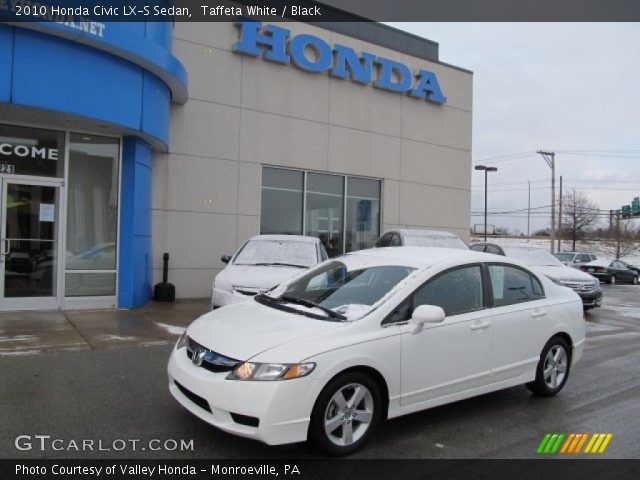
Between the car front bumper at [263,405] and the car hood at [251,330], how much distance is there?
24 cm

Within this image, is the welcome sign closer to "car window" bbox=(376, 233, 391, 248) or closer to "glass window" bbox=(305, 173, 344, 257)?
"glass window" bbox=(305, 173, 344, 257)

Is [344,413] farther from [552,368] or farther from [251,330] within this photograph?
[552,368]

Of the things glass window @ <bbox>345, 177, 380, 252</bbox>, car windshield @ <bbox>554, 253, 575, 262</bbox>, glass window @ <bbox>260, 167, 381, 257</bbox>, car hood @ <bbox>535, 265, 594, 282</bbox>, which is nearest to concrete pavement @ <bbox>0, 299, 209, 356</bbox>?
glass window @ <bbox>260, 167, 381, 257</bbox>

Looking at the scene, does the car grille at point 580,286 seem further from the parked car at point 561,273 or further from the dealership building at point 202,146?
the dealership building at point 202,146

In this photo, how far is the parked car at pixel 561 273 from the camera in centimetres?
1303

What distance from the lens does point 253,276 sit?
29.3 ft

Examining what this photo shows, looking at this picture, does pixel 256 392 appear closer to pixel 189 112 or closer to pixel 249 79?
pixel 189 112

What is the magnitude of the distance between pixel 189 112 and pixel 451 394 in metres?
10.2

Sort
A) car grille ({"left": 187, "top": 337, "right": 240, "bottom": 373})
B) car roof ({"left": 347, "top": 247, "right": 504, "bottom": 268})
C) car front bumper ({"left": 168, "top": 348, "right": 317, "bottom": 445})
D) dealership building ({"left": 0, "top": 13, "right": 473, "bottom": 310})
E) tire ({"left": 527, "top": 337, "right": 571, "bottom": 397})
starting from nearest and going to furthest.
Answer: car front bumper ({"left": 168, "top": 348, "right": 317, "bottom": 445}) < car grille ({"left": 187, "top": 337, "right": 240, "bottom": 373}) < car roof ({"left": 347, "top": 247, "right": 504, "bottom": 268}) < tire ({"left": 527, "top": 337, "right": 571, "bottom": 397}) < dealership building ({"left": 0, "top": 13, "right": 473, "bottom": 310})

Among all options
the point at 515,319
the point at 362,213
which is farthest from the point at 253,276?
the point at 362,213

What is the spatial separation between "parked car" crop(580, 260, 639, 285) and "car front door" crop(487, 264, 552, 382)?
81.6ft

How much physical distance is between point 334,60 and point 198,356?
12.6m

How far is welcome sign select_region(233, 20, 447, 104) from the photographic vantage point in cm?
1382

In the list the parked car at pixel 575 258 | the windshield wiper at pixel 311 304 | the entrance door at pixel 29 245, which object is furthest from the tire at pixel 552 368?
the parked car at pixel 575 258
